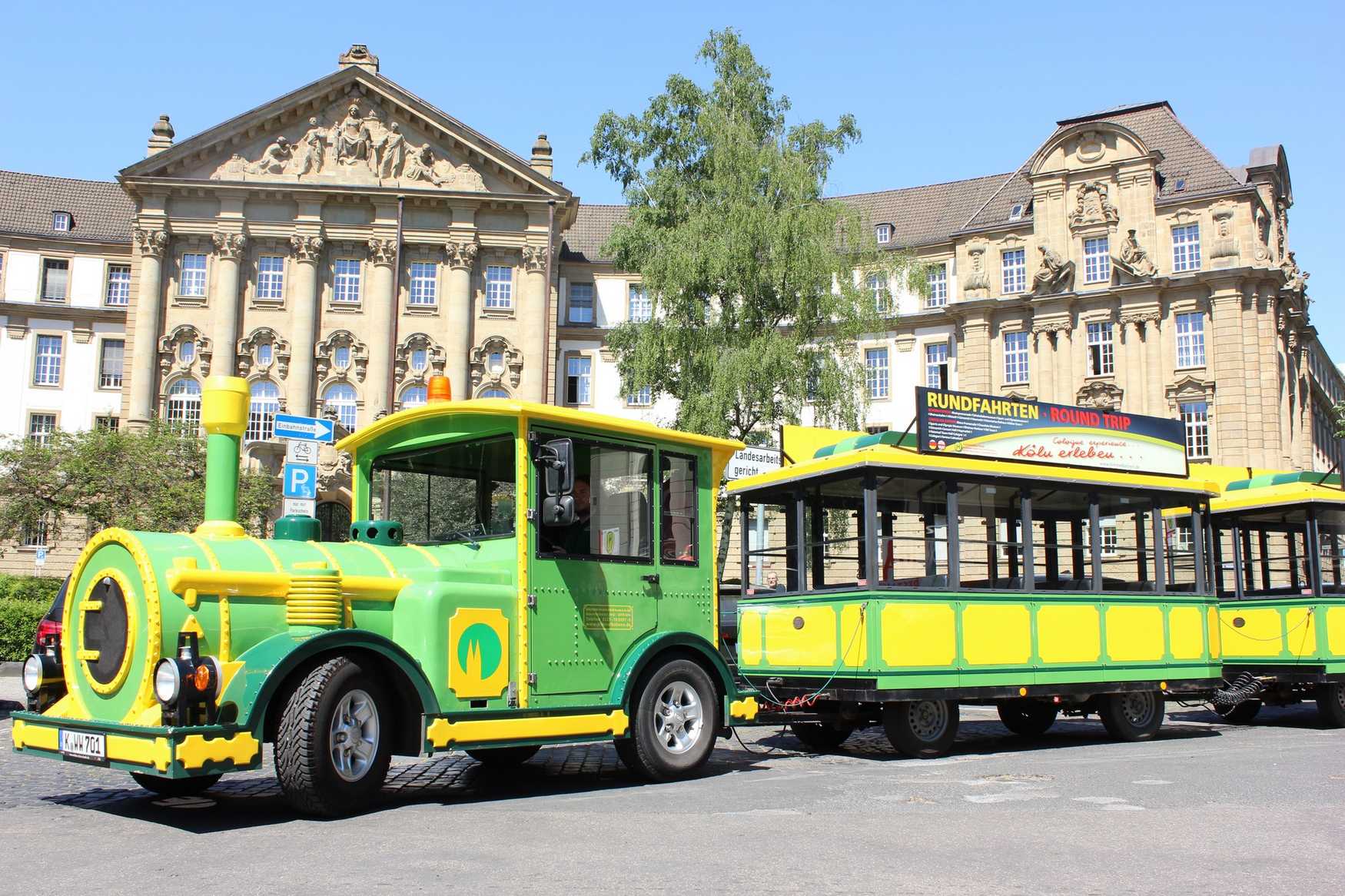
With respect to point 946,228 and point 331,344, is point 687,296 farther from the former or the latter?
point 946,228

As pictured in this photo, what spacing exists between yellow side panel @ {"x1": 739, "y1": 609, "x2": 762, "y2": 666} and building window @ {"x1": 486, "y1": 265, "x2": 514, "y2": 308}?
3967cm

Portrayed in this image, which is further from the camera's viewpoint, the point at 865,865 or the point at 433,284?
the point at 433,284

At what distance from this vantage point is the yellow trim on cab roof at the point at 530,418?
9.30 meters

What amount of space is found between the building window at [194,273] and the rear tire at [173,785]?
44.6m

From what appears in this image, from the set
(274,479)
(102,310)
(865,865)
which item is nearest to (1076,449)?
(865,865)

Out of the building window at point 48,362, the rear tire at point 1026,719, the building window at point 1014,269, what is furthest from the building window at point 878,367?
the rear tire at point 1026,719

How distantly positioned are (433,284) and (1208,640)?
134 ft

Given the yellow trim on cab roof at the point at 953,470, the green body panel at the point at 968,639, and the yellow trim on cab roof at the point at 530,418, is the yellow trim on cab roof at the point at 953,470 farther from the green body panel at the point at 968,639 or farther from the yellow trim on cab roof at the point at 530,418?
the yellow trim on cab roof at the point at 530,418

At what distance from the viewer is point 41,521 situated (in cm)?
4194


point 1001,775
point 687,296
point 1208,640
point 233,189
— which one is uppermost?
point 233,189

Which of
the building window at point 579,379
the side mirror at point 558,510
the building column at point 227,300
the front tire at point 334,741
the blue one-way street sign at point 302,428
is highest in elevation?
the building column at point 227,300

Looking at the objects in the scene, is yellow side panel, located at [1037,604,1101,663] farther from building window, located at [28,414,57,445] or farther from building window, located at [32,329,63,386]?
building window, located at [32,329,63,386]

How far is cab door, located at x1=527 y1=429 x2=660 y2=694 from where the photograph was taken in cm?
923

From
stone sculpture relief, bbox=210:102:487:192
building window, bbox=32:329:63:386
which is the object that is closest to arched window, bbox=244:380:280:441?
stone sculpture relief, bbox=210:102:487:192
